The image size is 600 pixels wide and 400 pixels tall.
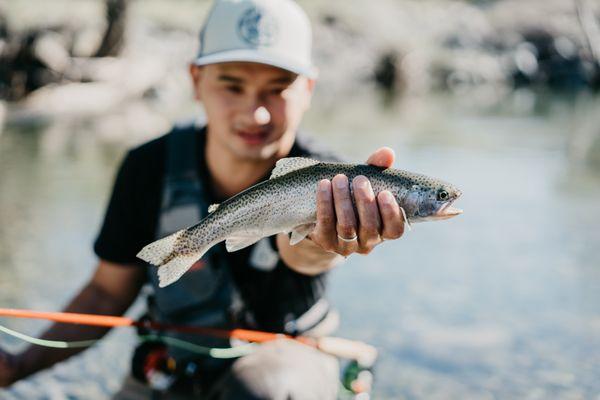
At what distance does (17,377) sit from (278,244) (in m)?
1.58

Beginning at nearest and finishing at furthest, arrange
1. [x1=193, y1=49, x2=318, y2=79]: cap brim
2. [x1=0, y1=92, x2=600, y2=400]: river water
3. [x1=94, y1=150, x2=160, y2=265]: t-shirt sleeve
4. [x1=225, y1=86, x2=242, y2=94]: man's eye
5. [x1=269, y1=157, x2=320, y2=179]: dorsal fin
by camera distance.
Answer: [x1=269, y1=157, x2=320, y2=179]: dorsal fin, [x1=193, y1=49, x2=318, y2=79]: cap brim, [x1=225, y1=86, x2=242, y2=94]: man's eye, [x1=94, y1=150, x2=160, y2=265]: t-shirt sleeve, [x1=0, y1=92, x2=600, y2=400]: river water

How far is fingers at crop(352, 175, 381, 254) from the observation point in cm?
235

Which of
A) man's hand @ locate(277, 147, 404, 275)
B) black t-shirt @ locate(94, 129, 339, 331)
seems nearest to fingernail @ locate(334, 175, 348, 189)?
man's hand @ locate(277, 147, 404, 275)

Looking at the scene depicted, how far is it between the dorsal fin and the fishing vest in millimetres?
980

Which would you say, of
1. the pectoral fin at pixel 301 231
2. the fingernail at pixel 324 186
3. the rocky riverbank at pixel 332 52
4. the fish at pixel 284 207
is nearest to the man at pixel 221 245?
the pectoral fin at pixel 301 231

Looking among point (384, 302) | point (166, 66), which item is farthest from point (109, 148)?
point (166, 66)

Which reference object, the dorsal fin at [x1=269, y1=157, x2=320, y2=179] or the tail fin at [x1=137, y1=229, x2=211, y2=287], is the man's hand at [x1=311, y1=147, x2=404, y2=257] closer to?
the dorsal fin at [x1=269, y1=157, x2=320, y2=179]

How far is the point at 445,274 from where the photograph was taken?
709 centimetres

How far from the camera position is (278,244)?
3.20m

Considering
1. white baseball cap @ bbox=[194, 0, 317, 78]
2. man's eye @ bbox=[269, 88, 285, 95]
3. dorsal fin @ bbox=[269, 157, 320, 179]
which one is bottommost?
dorsal fin @ bbox=[269, 157, 320, 179]

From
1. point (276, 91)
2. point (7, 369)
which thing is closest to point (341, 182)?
point (276, 91)

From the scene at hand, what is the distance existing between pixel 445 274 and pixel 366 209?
4.97 m

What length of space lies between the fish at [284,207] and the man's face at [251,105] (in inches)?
31.7

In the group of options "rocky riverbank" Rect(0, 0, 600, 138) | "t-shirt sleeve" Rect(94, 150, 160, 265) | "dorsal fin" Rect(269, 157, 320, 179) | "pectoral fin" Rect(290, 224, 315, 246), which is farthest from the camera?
"rocky riverbank" Rect(0, 0, 600, 138)
